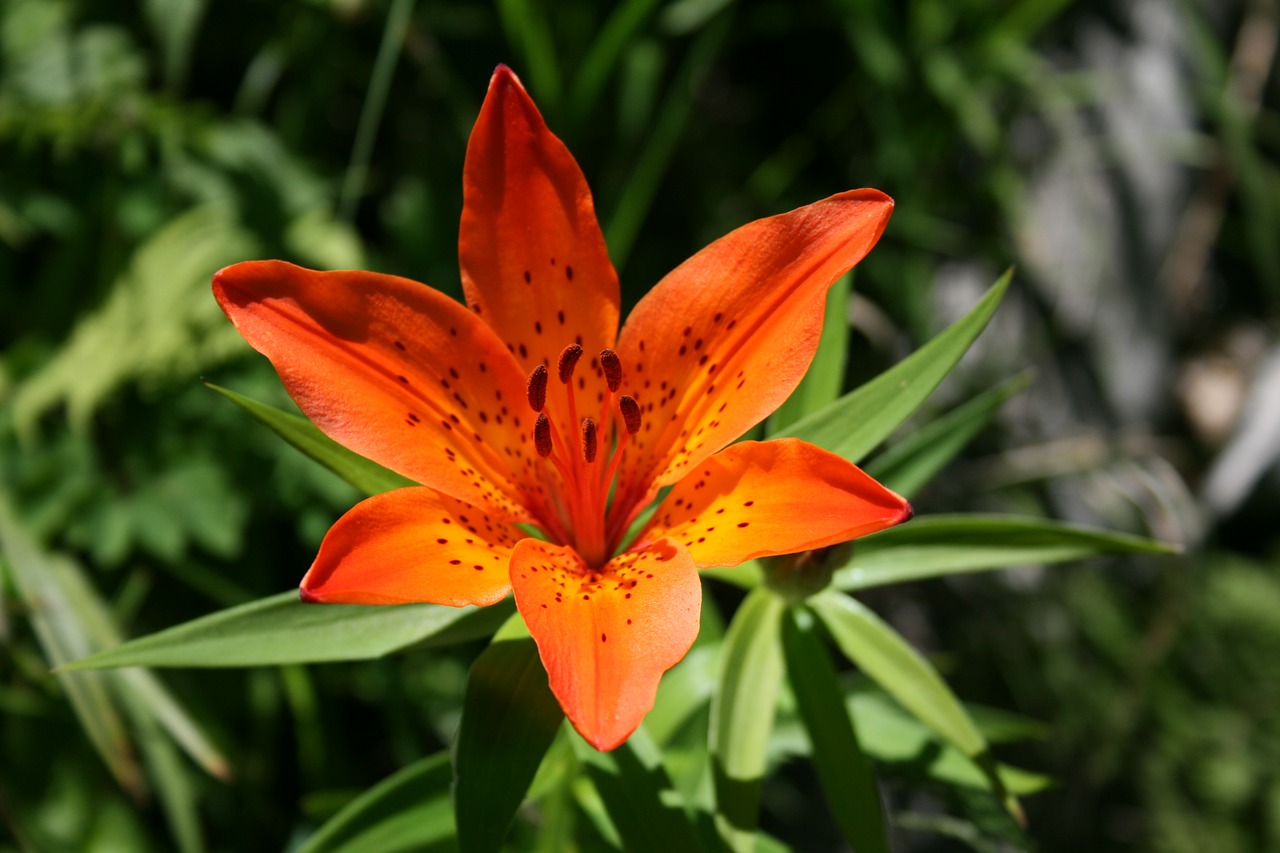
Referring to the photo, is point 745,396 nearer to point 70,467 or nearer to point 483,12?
point 70,467

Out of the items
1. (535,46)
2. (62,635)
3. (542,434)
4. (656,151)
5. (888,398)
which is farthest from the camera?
(656,151)

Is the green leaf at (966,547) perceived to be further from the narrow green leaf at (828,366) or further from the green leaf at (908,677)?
the narrow green leaf at (828,366)

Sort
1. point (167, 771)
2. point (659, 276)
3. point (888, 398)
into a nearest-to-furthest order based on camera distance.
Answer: point (888, 398)
point (167, 771)
point (659, 276)

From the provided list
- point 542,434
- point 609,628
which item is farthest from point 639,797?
point 542,434

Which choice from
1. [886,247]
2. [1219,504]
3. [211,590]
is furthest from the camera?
[1219,504]

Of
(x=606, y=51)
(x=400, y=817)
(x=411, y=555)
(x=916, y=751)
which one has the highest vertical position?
(x=606, y=51)

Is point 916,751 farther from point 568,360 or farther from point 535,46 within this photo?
point 535,46

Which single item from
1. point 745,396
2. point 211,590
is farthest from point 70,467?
point 745,396

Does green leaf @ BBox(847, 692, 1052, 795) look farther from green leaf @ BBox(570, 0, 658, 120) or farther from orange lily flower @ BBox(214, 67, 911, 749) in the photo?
green leaf @ BBox(570, 0, 658, 120)
